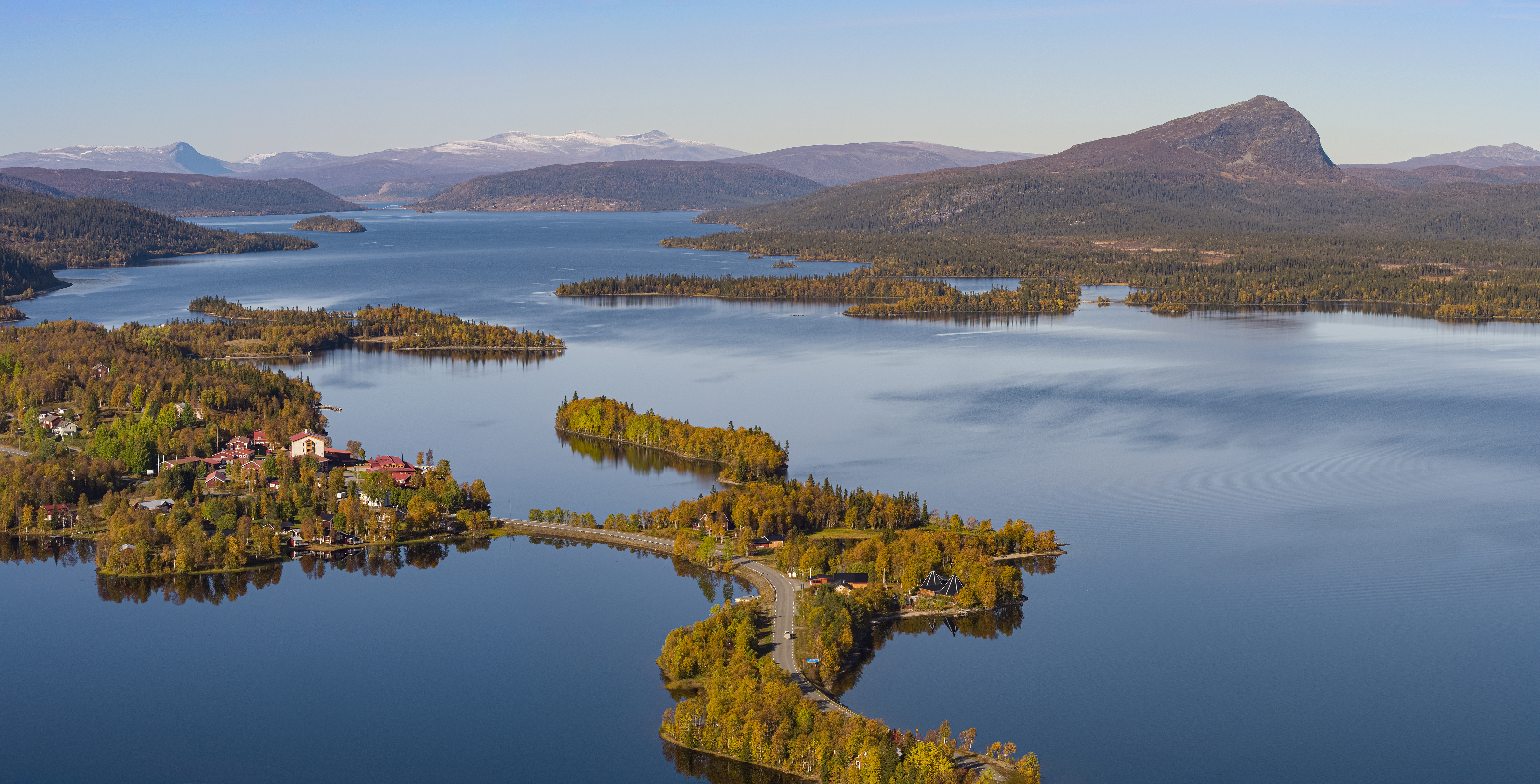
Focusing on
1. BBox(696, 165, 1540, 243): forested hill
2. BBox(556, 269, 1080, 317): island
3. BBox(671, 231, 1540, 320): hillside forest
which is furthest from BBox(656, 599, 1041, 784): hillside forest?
BBox(696, 165, 1540, 243): forested hill

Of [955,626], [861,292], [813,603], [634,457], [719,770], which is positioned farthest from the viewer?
[861,292]

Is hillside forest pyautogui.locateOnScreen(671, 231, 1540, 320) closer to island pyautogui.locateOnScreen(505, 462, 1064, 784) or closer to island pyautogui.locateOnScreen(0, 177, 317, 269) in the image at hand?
island pyautogui.locateOnScreen(0, 177, 317, 269)

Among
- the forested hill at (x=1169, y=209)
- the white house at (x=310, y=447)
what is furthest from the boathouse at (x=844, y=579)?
the forested hill at (x=1169, y=209)

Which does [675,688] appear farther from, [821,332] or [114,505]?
[821,332]

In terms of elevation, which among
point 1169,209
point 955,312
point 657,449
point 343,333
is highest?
point 1169,209

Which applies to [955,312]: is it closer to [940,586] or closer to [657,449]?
[657,449]

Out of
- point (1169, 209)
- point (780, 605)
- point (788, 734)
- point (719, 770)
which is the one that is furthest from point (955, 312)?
point (1169, 209)
